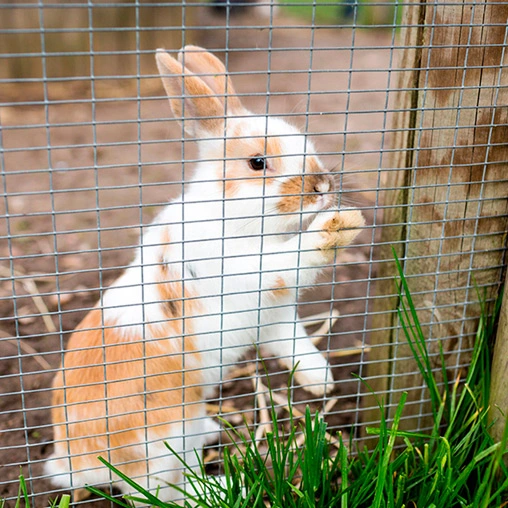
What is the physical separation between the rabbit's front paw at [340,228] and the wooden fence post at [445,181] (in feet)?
0.36

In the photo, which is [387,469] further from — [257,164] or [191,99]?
[191,99]

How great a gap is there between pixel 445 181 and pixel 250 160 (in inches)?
26.6

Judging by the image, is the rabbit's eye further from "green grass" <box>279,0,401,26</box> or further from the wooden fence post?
"green grass" <box>279,0,401,26</box>

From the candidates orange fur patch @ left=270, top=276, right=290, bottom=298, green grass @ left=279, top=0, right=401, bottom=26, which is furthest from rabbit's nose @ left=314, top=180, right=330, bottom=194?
green grass @ left=279, top=0, right=401, bottom=26

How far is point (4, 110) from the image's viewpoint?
6.56 m

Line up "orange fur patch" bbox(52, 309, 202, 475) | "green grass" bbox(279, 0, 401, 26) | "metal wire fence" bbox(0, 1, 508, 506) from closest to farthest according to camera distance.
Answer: "metal wire fence" bbox(0, 1, 508, 506), "orange fur patch" bbox(52, 309, 202, 475), "green grass" bbox(279, 0, 401, 26)

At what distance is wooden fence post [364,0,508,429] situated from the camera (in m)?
2.11

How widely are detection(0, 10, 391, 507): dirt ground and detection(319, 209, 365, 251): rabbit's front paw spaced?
0.10 metres

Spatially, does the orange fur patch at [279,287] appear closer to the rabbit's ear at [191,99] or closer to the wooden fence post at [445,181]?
the wooden fence post at [445,181]

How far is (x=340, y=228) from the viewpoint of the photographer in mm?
2164

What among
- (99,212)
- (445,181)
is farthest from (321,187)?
(99,212)

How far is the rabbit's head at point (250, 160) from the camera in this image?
2229mm

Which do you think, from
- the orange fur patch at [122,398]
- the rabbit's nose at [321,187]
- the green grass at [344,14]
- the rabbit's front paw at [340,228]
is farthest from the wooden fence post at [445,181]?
the green grass at [344,14]

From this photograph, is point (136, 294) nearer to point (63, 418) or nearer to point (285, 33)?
point (63, 418)
